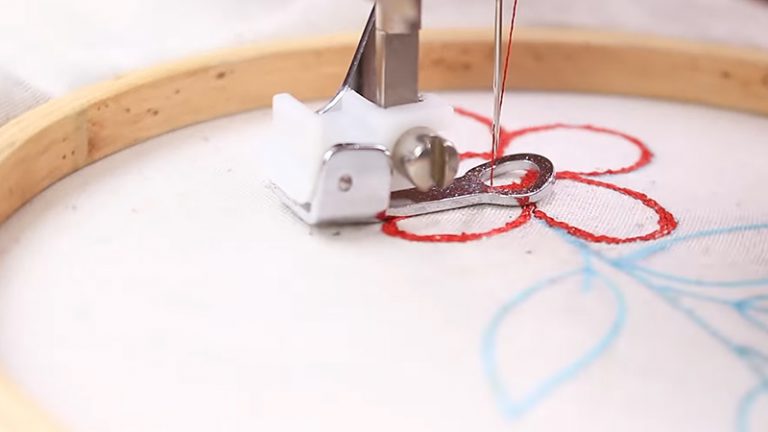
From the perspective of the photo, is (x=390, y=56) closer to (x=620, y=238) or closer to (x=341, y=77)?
(x=620, y=238)

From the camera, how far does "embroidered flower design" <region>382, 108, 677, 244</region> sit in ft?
2.44

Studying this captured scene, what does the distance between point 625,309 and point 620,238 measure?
120mm

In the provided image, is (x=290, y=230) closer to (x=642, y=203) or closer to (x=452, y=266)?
(x=452, y=266)

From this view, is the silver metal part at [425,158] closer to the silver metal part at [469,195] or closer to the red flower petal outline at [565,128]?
the silver metal part at [469,195]

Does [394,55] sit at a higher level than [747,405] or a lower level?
higher

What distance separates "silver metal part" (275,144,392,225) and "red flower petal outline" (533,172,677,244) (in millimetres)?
148

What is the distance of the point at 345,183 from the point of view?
0.73m

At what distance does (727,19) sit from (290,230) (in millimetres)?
819

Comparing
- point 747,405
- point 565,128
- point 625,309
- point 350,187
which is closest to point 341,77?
point 565,128

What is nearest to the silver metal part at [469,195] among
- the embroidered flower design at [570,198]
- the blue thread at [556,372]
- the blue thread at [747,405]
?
the embroidered flower design at [570,198]

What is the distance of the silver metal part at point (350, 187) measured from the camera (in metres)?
0.72

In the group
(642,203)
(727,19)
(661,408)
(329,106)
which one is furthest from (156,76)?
(727,19)

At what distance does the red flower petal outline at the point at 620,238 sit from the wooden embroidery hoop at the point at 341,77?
0.31m

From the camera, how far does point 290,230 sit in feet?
2.47
